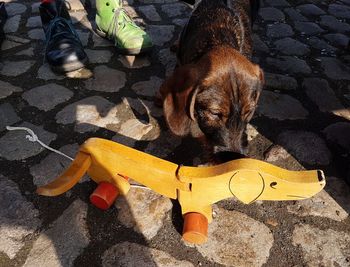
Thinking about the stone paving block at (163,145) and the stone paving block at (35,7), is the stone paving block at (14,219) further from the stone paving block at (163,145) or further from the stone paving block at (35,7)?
the stone paving block at (35,7)

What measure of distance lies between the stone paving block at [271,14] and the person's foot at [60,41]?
258cm

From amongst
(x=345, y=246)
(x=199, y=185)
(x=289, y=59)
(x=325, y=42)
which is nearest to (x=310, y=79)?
(x=289, y=59)

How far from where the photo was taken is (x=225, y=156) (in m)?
2.43

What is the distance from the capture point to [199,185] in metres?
2.08

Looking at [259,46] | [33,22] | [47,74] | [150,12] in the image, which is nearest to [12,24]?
[33,22]

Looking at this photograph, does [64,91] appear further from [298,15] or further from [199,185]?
[298,15]

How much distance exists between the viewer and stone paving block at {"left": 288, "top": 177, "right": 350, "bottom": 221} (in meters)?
2.45

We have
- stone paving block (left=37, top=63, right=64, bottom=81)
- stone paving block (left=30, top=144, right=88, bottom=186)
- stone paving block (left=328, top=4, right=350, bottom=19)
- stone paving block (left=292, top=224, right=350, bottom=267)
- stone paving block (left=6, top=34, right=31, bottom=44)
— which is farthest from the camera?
stone paving block (left=328, top=4, right=350, bottom=19)

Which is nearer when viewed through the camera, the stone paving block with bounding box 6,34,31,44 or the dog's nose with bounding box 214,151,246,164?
the dog's nose with bounding box 214,151,246,164

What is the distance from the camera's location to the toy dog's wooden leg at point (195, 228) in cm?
210

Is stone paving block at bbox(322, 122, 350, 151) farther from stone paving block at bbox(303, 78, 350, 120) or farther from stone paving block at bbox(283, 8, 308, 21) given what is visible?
stone paving block at bbox(283, 8, 308, 21)

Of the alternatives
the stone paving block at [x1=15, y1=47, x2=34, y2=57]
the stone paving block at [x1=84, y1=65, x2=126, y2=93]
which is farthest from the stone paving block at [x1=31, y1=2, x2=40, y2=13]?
the stone paving block at [x1=84, y1=65, x2=126, y2=93]

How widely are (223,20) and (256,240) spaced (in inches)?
77.5

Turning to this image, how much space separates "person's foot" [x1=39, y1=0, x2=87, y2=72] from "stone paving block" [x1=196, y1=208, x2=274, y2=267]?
208 centimetres
